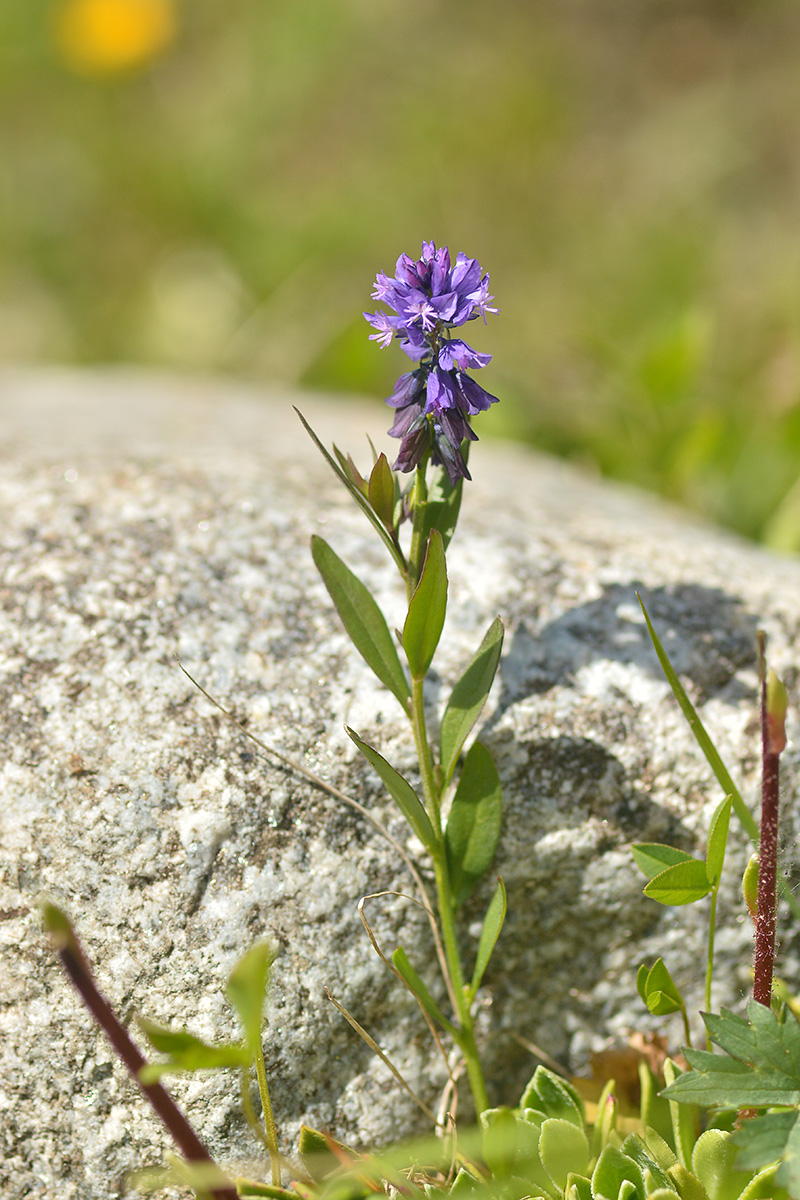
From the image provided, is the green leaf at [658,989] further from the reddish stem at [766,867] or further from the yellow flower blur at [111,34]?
the yellow flower blur at [111,34]

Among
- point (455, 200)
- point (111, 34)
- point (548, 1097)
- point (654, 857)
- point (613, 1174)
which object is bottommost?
point (613, 1174)

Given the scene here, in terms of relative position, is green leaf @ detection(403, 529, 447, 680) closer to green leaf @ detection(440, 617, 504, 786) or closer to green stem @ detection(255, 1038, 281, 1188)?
green leaf @ detection(440, 617, 504, 786)

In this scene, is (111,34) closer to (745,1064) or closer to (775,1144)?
(745,1064)

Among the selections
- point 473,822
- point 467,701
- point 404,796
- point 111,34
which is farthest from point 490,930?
point 111,34

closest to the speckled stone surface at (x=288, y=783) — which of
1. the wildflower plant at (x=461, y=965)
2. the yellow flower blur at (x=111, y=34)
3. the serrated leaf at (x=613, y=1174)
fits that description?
the wildflower plant at (x=461, y=965)

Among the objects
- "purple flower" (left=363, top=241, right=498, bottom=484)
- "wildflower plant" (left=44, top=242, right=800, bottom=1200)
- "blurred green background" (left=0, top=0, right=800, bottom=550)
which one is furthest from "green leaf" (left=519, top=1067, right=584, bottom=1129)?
"blurred green background" (left=0, top=0, right=800, bottom=550)
